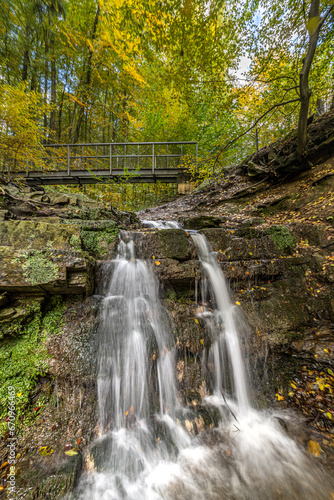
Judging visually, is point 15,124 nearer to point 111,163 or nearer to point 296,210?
point 111,163

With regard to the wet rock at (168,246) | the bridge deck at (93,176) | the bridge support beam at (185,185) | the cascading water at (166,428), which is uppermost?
the bridge deck at (93,176)

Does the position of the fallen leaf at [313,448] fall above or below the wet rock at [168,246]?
below

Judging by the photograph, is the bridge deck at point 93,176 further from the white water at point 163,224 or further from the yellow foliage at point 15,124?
the white water at point 163,224

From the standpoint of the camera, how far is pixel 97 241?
4031 millimetres

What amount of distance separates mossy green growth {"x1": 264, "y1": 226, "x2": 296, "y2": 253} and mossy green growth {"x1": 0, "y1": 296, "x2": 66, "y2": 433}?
4.51 metres

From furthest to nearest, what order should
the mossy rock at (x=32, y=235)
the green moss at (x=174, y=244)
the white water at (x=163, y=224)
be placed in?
the white water at (x=163, y=224) → the green moss at (x=174, y=244) → the mossy rock at (x=32, y=235)

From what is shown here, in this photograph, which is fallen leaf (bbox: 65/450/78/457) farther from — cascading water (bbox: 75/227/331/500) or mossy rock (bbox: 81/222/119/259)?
mossy rock (bbox: 81/222/119/259)

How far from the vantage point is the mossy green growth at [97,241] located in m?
3.93

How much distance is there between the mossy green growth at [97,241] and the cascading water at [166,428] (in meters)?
0.58

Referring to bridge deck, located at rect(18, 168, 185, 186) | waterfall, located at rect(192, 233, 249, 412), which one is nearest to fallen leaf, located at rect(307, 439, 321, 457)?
waterfall, located at rect(192, 233, 249, 412)

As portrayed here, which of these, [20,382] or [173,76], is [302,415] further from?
[173,76]

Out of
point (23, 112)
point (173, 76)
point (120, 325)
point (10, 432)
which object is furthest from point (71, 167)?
point (10, 432)

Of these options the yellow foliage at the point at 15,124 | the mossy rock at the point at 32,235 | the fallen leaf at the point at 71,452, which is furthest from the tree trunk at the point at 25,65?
the fallen leaf at the point at 71,452

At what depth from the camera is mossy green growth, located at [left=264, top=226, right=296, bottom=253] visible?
4.29 meters
